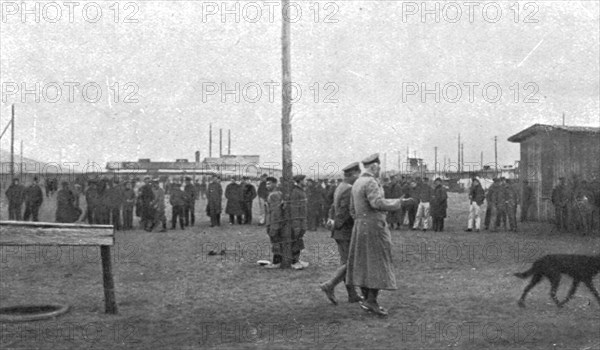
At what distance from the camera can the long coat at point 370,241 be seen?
6.96 m

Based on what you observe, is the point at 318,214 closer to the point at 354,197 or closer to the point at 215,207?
the point at 215,207

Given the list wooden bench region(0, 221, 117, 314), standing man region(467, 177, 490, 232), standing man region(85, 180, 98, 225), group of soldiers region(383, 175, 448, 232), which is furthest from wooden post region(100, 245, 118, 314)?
standing man region(467, 177, 490, 232)

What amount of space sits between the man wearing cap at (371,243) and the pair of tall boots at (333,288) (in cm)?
24

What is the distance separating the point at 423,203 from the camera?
19609 mm

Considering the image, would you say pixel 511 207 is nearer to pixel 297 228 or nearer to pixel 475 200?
pixel 475 200

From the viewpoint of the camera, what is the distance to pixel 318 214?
20828 mm

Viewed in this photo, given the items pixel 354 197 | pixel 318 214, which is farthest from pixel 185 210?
pixel 354 197

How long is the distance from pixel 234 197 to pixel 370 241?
47.5 feet

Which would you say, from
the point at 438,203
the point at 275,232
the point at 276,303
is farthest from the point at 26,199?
the point at 276,303

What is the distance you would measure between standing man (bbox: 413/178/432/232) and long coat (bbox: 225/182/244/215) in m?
6.18

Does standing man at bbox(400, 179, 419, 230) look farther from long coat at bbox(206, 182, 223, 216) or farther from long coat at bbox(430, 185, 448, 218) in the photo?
long coat at bbox(206, 182, 223, 216)

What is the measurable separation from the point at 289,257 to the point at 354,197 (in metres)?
4.39

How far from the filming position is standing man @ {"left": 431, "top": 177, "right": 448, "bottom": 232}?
19.2 metres

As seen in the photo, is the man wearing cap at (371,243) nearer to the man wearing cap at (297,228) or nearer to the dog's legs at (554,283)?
the dog's legs at (554,283)
